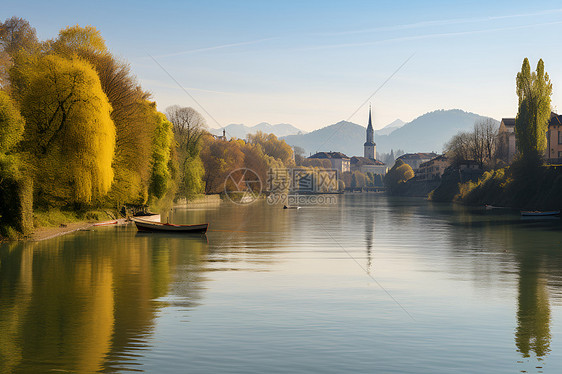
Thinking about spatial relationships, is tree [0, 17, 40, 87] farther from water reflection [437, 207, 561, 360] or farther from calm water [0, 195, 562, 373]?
water reflection [437, 207, 561, 360]

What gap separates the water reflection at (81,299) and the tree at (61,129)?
892 centimetres

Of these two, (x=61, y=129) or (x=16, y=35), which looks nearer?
(x=61, y=129)

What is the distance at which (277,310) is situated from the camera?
69.9 ft

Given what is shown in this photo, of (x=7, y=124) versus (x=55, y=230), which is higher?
(x=7, y=124)

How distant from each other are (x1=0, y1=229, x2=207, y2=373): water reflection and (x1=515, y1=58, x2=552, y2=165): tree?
76.1 meters

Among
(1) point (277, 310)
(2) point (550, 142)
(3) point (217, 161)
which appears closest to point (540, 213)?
(2) point (550, 142)

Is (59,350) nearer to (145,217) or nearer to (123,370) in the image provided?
(123,370)

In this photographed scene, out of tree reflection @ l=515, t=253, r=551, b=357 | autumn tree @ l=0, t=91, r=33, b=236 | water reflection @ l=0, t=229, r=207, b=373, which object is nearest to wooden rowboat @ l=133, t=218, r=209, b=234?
water reflection @ l=0, t=229, r=207, b=373

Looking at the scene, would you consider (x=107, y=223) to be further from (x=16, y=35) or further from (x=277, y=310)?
(x=16, y=35)

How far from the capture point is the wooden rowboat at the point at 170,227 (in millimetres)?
54125

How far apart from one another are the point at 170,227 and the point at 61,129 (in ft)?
41.1

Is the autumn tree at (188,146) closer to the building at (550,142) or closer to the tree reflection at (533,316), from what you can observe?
the building at (550,142)

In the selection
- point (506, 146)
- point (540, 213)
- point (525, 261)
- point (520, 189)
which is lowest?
point (525, 261)

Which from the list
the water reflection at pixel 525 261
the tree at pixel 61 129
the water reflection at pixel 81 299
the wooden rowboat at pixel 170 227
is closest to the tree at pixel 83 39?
the tree at pixel 61 129
